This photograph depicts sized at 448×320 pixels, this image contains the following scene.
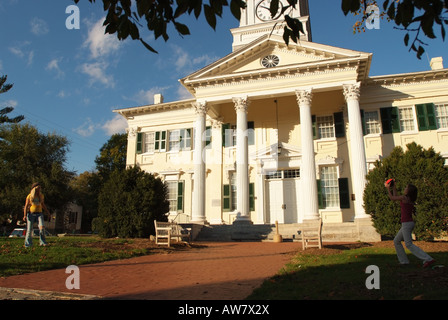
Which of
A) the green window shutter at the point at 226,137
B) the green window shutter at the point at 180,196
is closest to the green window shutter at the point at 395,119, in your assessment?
the green window shutter at the point at 226,137

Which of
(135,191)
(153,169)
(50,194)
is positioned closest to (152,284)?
(135,191)

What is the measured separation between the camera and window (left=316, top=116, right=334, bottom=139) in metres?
21.7

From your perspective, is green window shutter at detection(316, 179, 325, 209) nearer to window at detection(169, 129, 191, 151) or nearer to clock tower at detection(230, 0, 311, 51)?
window at detection(169, 129, 191, 151)

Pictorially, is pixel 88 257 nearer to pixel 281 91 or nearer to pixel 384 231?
pixel 384 231

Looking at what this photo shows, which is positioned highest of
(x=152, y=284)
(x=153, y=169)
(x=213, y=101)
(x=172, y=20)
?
(x=213, y=101)

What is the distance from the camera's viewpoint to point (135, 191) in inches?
609

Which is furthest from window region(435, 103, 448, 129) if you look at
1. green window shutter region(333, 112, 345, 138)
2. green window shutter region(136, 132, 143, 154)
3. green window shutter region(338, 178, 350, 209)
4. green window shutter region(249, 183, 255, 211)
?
green window shutter region(136, 132, 143, 154)

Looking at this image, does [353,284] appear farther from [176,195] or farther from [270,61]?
[176,195]

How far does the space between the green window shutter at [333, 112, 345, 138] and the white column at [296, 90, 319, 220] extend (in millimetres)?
2969

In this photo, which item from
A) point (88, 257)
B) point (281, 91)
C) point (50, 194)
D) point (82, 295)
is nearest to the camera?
point (82, 295)

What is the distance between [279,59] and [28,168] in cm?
2427

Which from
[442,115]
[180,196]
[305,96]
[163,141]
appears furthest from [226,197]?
[442,115]

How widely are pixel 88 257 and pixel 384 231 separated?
36.8 feet

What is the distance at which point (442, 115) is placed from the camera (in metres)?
20.2
